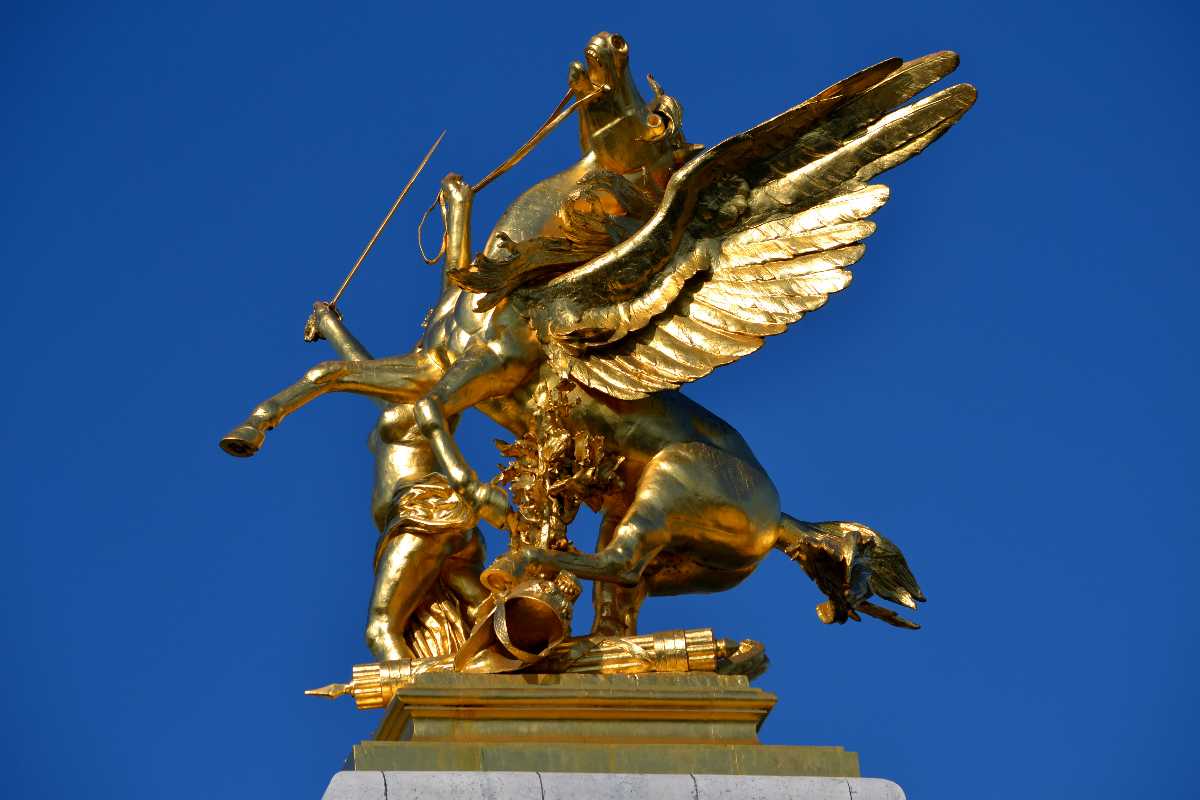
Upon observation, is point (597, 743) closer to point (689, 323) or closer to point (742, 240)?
point (689, 323)

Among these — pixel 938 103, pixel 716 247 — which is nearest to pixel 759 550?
pixel 716 247

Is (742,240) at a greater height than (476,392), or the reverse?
(742,240)

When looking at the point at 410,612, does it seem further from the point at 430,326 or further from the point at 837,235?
the point at 837,235

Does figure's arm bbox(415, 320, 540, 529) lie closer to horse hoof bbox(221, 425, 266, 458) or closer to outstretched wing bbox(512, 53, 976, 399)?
outstretched wing bbox(512, 53, 976, 399)

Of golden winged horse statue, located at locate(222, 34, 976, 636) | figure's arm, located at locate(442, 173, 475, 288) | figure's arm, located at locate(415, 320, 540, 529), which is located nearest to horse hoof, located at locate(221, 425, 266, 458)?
golden winged horse statue, located at locate(222, 34, 976, 636)

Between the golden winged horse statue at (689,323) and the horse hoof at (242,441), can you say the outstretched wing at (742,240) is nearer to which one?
the golden winged horse statue at (689,323)

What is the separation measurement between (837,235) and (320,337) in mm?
2554

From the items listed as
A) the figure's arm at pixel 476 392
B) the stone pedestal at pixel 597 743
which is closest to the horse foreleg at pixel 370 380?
the figure's arm at pixel 476 392

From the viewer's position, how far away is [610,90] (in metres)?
10.3

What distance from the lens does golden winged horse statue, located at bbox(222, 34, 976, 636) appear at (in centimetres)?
961

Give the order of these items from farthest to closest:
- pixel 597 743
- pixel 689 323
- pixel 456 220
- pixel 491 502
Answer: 1. pixel 456 220
2. pixel 689 323
3. pixel 491 502
4. pixel 597 743

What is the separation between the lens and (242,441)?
9609 mm

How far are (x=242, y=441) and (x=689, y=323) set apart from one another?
6.39ft

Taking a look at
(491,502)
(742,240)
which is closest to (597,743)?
(491,502)
